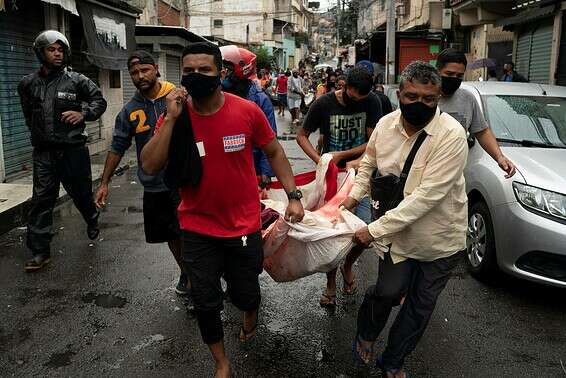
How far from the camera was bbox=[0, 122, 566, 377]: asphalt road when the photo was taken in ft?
11.2

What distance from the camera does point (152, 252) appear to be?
570 cm

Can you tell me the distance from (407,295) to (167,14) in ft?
76.0

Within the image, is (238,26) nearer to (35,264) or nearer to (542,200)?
(35,264)

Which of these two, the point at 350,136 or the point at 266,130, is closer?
the point at 266,130

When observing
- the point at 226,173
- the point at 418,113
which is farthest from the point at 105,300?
the point at 418,113

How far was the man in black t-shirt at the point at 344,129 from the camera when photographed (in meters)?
4.35

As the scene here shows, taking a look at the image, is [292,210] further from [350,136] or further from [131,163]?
[131,163]

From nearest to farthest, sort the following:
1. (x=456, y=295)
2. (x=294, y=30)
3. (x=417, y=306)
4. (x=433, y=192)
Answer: (x=433, y=192) → (x=417, y=306) → (x=456, y=295) → (x=294, y=30)

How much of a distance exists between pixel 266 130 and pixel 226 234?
1.99ft

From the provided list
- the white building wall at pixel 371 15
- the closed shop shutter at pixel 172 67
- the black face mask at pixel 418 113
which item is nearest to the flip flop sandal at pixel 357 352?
the black face mask at pixel 418 113

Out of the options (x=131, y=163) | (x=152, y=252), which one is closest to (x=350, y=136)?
(x=152, y=252)

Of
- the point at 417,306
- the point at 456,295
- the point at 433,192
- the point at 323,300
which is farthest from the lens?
the point at 456,295

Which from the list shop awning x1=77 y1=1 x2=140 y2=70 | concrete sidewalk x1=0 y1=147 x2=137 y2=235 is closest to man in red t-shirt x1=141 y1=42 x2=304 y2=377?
concrete sidewalk x1=0 y1=147 x2=137 y2=235

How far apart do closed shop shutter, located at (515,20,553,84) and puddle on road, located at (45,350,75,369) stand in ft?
43.2
